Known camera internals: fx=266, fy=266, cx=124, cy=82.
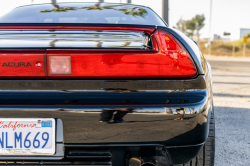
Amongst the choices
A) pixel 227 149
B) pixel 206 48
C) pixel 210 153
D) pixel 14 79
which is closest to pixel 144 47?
pixel 14 79

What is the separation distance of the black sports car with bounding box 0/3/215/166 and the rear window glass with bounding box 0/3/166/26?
55 centimetres

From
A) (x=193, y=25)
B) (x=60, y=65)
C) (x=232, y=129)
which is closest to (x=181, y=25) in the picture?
(x=193, y=25)

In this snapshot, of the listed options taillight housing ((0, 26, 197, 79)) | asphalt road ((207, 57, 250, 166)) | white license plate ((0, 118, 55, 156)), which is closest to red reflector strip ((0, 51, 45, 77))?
taillight housing ((0, 26, 197, 79))

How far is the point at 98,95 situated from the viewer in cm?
136

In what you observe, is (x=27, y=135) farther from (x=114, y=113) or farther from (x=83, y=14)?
(x=83, y=14)

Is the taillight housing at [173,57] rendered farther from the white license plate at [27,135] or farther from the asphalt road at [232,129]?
the asphalt road at [232,129]

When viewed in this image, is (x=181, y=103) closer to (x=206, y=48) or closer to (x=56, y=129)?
(x=56, y=129)

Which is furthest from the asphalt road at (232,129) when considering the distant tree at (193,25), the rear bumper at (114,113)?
the distant tree at (193,25)

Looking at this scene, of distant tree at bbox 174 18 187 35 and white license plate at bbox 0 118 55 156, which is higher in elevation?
white license plate at bbox 0 118 55 156

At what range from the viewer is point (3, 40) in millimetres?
1449

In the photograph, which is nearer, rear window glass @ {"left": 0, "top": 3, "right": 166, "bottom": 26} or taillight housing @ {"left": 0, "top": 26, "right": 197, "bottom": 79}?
taillight housing @ {"left": 0, "top": 26, "right": 197, "bottom": 79}

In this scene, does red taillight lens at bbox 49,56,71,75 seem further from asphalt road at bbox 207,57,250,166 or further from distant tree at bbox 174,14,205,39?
distant tree at bbox 174,14,205,39

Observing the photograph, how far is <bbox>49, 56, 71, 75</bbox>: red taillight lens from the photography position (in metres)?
1.40

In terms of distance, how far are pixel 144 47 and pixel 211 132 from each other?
30.8 inches
